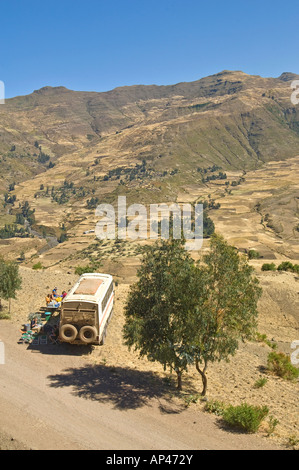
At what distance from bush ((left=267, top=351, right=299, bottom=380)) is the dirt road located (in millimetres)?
10421

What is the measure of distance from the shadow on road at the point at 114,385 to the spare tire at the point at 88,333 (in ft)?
4.87

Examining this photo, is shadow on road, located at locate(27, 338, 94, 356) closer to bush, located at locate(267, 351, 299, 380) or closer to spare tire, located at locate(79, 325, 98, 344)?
spare tire, located at locate(79, 325, 98, 344)

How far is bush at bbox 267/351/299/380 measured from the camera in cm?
2341

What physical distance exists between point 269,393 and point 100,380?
10594mm

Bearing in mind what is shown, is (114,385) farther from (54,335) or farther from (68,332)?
(54,335)

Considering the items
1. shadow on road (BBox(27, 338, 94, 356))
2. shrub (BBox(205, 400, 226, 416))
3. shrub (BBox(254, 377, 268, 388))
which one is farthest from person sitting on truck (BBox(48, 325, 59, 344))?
shrub (BBox(254, 377, 268, 388))

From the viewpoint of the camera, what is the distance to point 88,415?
14.6 meters

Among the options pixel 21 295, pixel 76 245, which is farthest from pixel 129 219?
pixel 21 295

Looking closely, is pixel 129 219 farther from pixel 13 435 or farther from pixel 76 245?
pixel 13 435

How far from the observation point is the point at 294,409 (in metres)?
18.9

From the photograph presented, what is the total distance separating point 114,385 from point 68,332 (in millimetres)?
3988

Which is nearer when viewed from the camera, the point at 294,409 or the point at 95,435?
the point at 95,435

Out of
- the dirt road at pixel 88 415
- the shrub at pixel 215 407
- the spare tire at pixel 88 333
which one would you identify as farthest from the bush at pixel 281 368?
the spare tire at pixel 88 333

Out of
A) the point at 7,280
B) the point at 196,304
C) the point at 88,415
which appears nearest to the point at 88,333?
the point at 88,415
